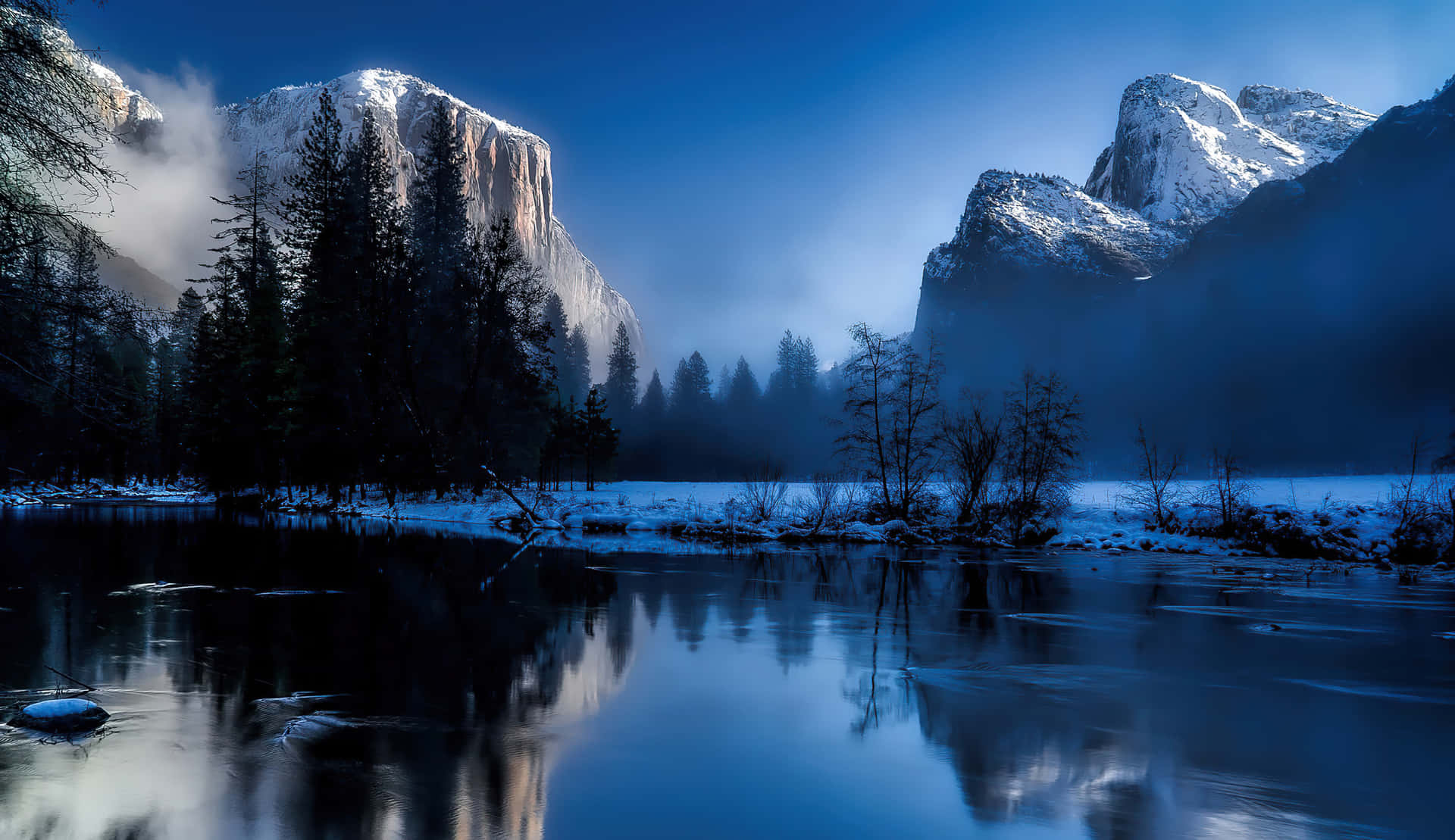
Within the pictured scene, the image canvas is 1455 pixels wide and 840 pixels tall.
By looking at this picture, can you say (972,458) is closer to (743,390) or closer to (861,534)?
(861,534)

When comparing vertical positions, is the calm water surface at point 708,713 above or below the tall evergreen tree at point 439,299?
below

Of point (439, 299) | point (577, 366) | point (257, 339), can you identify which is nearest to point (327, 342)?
point (439, 299)

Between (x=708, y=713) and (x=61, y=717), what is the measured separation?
4995 mm

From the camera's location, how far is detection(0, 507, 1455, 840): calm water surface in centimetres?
443

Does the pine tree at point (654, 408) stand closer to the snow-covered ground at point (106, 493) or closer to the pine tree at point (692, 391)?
the pine tree at point (692, 391)

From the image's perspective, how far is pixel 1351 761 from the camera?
18.6ft

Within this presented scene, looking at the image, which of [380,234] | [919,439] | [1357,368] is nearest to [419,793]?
[919,439]

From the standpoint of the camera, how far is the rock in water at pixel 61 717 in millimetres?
5480

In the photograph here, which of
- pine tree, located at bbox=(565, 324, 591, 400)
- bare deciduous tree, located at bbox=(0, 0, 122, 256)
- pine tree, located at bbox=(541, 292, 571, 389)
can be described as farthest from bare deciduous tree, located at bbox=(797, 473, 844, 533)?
pine tree, located at bbox=(565, 324, 591, 400)

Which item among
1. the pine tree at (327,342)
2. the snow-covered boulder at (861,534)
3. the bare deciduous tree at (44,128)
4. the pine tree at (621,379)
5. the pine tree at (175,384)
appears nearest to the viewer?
the bare deciduous tree at (44,128)

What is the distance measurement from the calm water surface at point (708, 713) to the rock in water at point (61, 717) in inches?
6.8

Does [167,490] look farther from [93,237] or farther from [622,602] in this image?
[622,602]

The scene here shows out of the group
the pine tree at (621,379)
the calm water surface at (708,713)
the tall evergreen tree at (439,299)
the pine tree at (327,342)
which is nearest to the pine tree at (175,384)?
the pine tree at (327,342)

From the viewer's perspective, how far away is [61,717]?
18.2 feet
